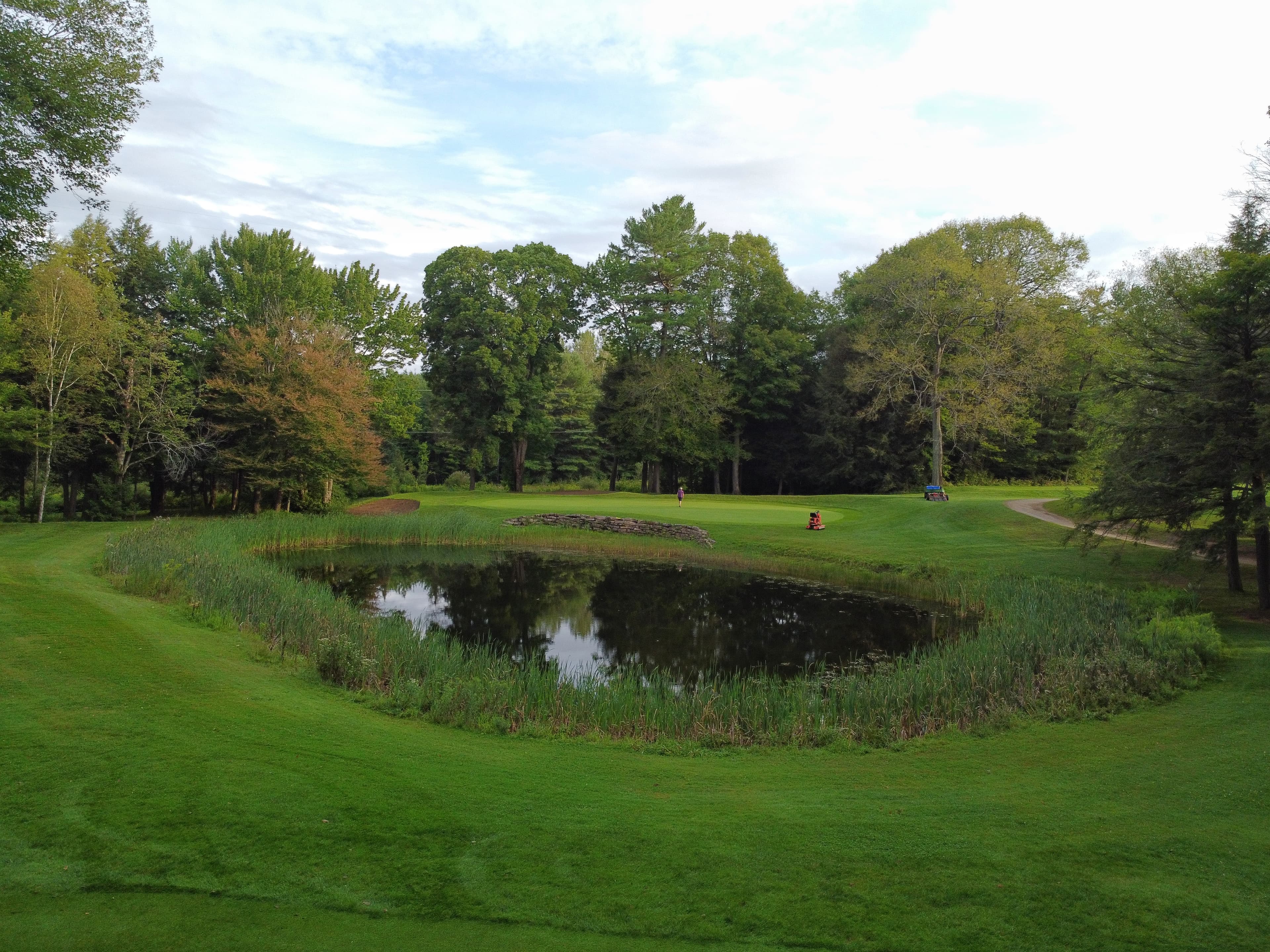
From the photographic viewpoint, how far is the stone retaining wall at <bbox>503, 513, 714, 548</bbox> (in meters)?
25.1

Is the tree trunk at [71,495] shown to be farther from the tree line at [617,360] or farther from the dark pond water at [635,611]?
the dark pond water at [635,611]

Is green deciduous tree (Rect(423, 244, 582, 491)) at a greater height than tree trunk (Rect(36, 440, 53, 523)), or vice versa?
green deciduous tree (Rect(423, 244, 582, 491))

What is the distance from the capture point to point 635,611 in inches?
662

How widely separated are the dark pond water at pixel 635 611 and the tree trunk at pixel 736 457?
2260 centimetres

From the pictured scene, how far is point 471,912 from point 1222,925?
3.87m

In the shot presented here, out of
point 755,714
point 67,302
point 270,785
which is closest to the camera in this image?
point 270,785

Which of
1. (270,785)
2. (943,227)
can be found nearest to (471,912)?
(270,785)

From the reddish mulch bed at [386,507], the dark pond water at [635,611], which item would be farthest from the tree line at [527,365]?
the dark pond water at [635,611]

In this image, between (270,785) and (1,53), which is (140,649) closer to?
(270,785)

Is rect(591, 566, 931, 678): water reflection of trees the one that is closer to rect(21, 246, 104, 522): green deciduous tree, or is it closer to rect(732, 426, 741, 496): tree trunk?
rect(21, 246, 104, 522): green deciduous tree

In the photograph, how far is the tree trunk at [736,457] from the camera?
4531 cm

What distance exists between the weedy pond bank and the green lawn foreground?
0.66m

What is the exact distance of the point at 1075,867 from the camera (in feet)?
14.8

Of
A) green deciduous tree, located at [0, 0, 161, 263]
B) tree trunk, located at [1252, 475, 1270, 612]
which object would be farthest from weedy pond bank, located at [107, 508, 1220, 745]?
green deciduous tree, located at [0, 0, 161, 263]
